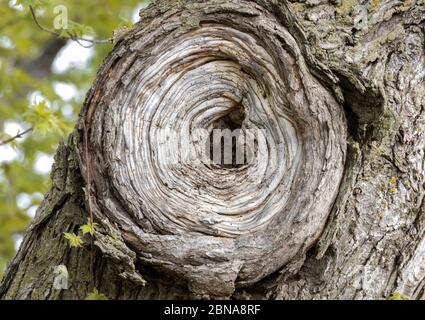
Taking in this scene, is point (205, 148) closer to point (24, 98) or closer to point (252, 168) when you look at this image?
point (252, 168)

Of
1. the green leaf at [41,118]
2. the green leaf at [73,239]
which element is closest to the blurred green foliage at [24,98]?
the green leaf at [41,118]

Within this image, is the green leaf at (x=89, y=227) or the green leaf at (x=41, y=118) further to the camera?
the green leaf at (x=41, y=118)

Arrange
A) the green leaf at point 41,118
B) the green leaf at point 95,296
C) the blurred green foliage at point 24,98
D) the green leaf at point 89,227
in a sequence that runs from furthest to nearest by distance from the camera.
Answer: the blurred green foliage at point 24,98
the green leaf at point 41,118
the green leaf at point 95,296
the green leaf at point 89,227

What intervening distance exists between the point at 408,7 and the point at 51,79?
6533 millimetres

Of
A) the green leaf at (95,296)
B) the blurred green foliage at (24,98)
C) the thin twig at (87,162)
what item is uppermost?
the blurred green foliage at (24,98)

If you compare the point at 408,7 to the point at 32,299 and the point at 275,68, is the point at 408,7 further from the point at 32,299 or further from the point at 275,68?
the point at 32,299

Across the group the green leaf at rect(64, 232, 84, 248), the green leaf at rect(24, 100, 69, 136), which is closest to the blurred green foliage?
the green leaf at rect(24, 100, 69, 136)

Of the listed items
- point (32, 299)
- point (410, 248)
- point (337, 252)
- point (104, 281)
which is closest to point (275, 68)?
Result: point (337, 252)

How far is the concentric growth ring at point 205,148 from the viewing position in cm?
211

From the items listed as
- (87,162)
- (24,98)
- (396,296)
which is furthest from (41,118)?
(24,98)

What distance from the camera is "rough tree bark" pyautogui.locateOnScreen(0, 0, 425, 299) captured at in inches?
83.8

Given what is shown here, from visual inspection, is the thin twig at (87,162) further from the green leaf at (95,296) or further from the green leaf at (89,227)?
the green leaf at (95,296)

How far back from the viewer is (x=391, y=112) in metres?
2.27

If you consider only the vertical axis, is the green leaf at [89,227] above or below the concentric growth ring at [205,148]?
below
